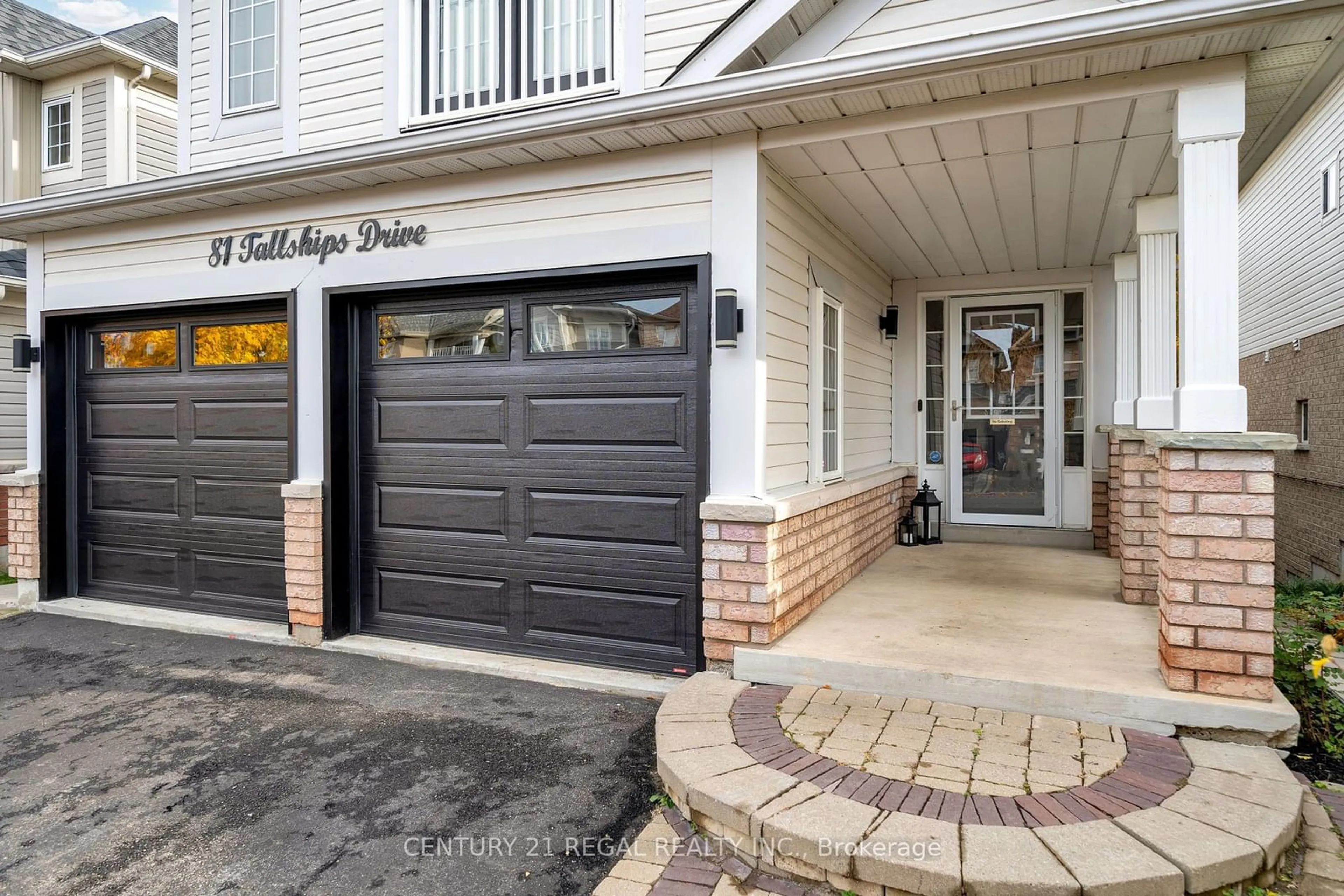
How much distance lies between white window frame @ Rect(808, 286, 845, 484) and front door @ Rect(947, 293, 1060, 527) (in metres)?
2.22

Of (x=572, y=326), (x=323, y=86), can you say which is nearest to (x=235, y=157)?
(x=323, y=86)

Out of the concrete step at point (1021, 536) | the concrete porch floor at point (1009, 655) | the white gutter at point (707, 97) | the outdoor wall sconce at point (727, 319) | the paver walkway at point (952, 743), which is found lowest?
the paver walkway at point (952, 743)

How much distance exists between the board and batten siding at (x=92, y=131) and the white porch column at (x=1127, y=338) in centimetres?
1154

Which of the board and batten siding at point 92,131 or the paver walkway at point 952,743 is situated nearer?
the paver walkway at point 952,743

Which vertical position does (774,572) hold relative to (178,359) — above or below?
below

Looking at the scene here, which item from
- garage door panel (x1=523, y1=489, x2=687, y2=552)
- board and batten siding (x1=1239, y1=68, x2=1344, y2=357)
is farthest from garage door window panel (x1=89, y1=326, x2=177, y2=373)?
board and batten siding (x1=1239, y1=68, x2=1344, y2=357)

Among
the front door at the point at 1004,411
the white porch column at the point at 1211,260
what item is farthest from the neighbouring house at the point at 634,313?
the front door at the point at 1004,411

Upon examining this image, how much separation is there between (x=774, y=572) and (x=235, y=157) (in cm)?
467

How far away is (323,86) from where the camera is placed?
497cm

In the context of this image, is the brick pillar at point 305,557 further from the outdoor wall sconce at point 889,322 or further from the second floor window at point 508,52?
the outdoor wall sconce at point 889,322

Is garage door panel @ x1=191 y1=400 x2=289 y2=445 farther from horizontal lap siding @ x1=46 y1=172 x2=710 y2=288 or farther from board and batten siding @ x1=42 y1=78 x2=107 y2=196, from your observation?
board and batten siding @ x1=42 y1=78 x2=107 y2=196

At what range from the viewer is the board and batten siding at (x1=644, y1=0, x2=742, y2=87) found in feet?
13.4

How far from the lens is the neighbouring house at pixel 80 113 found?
9781mm

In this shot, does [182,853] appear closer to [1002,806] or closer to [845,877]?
[845,877]
